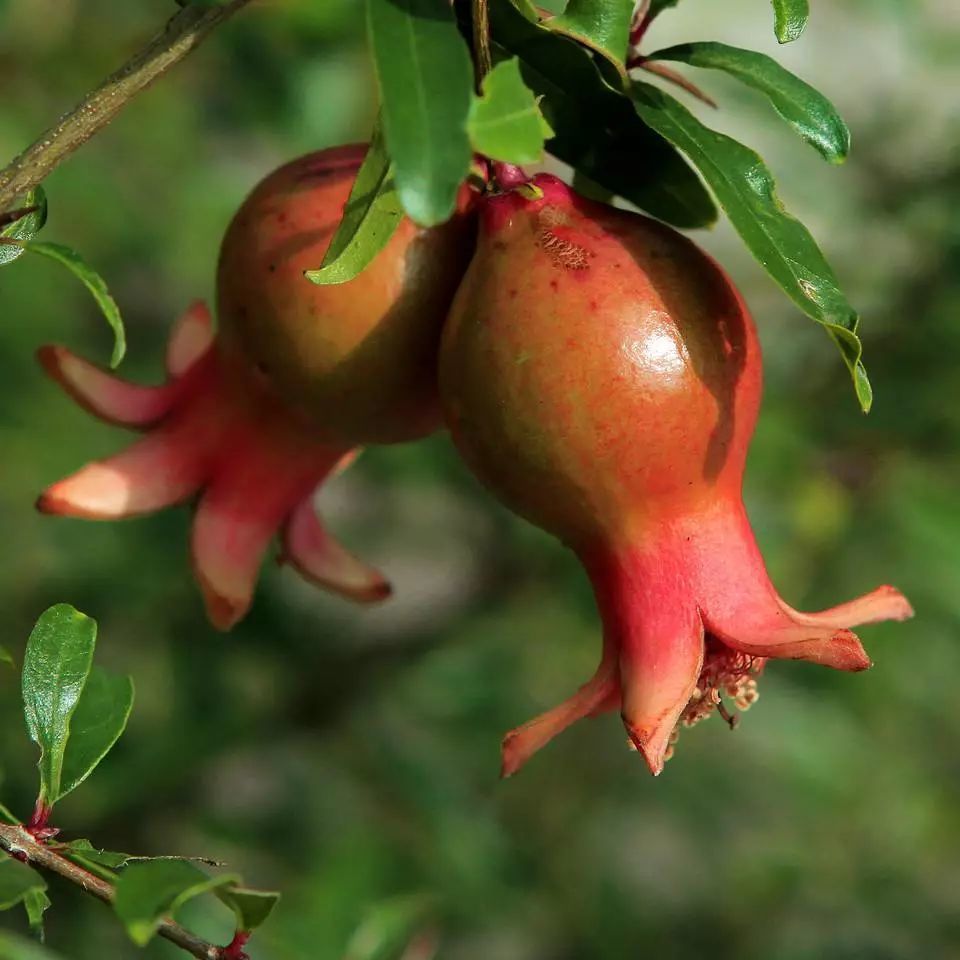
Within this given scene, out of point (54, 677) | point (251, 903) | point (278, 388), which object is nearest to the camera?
point (251, 903)

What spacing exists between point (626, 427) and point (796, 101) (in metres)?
0.24

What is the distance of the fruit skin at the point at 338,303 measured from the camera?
895 millimetres

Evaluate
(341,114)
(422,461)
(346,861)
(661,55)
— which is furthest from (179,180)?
(661,55)

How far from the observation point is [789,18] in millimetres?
816

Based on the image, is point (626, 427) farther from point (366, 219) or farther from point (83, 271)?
point (83, 271)

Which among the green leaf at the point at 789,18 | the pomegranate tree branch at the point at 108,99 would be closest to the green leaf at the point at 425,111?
the pomegranate tree branch at the point at 108,99

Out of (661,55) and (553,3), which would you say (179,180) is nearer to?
(553,3)

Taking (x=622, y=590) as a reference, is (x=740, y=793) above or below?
below

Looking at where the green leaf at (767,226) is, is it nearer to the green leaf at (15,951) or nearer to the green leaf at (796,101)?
the green leaf at (796,101)

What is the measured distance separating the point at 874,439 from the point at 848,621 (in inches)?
46.5

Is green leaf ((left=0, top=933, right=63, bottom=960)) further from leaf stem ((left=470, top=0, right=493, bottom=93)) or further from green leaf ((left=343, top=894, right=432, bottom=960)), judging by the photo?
green leaf ((left=343, top=894, right=432, bottom=960))

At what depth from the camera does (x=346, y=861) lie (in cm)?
192

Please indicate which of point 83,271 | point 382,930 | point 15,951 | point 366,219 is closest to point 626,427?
point 366,219

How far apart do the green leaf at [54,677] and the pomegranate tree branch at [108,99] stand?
0.25 m
